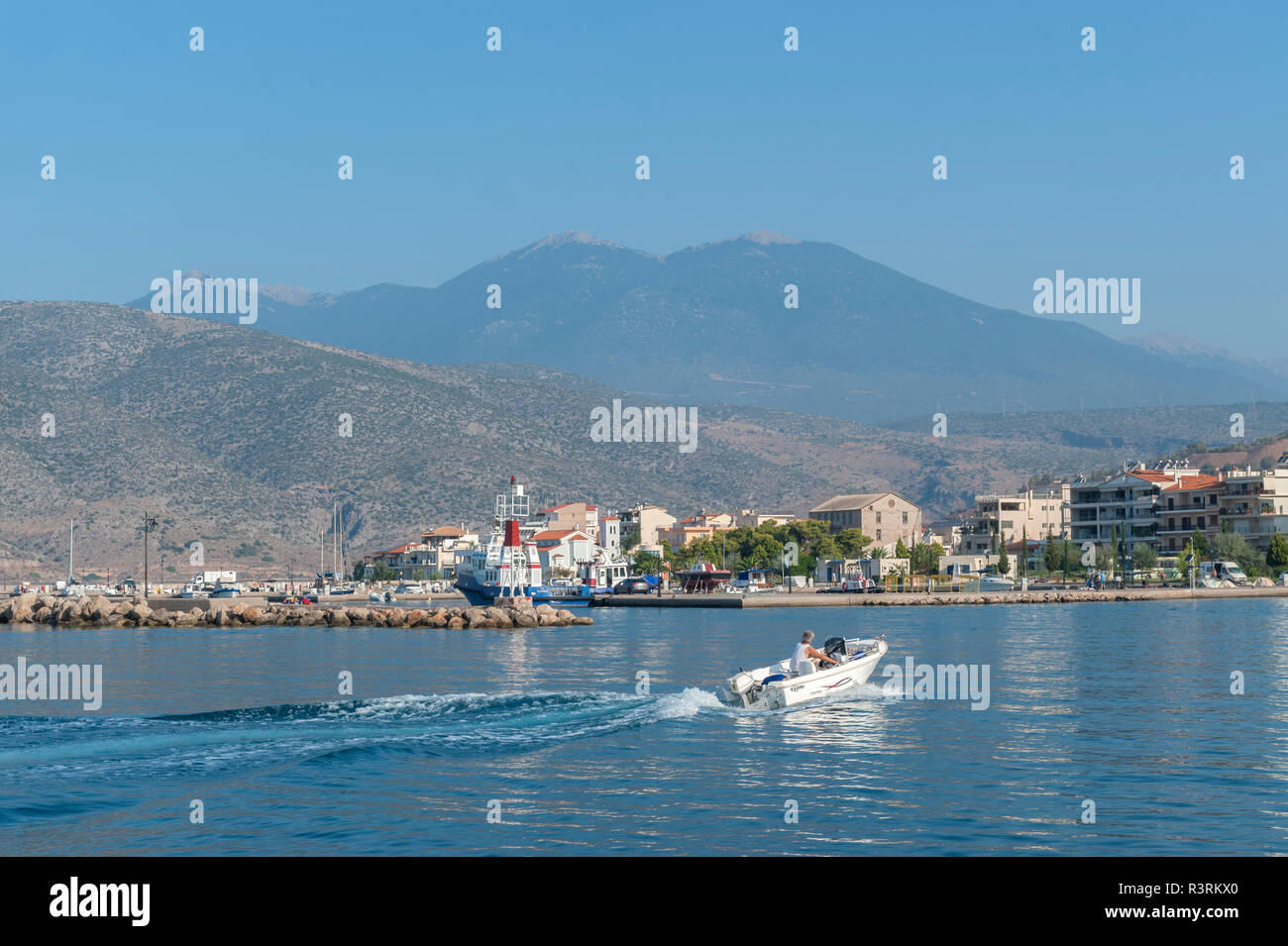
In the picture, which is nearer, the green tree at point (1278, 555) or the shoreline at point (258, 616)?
the shoreline at point (258, 616)

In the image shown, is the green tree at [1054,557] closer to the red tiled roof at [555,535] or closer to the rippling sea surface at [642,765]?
the red tiled roof at [555,535]

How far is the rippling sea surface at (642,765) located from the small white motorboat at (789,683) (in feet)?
1.69

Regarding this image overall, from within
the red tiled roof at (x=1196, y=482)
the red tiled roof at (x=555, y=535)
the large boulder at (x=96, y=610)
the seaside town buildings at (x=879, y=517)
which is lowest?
the large boulder at (x=96, y=610)

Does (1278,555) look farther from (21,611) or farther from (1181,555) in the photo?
(21,611)

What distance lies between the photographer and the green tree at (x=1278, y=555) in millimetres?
130125

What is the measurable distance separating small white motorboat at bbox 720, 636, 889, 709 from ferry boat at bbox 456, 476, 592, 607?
68.7 metres

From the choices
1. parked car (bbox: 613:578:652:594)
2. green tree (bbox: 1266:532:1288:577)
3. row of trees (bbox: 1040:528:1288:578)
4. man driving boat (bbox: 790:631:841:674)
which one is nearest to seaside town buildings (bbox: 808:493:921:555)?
row of trees (bbox: 1040:528:1288:578)

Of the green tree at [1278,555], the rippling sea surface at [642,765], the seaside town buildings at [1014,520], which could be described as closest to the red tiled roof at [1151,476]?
the seaside town buildings at [1014,520]

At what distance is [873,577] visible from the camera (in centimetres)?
16762

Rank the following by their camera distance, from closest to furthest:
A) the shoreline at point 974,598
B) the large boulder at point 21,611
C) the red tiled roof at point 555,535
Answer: the large boulder at point 21,611 < the shoreline at point 974,598 < the red tiled roof at point 555,535

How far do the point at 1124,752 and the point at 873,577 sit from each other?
143 metres

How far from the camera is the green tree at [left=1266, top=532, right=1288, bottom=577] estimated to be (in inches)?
5123
